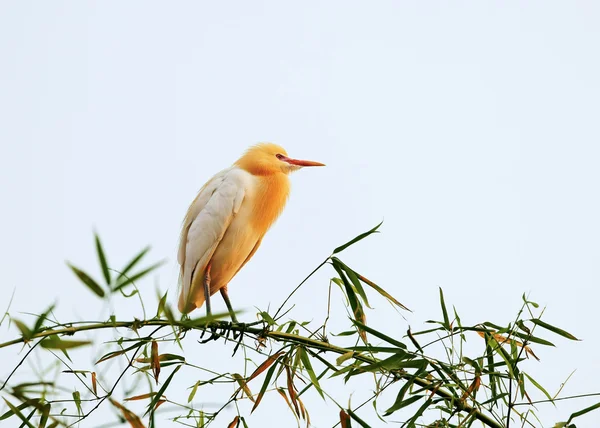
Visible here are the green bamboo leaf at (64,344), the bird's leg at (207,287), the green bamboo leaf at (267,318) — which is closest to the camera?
the green bamboo leaf at (64,344)

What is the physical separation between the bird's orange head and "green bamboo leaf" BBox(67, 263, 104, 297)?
225cm

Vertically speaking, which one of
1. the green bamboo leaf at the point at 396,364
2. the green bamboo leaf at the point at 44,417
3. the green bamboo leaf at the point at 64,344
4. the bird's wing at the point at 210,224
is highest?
the bird's wing at the point at 210,224

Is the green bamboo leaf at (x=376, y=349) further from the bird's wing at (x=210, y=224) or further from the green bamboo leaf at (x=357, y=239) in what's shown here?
the bird's wing at (x=210, y=224)

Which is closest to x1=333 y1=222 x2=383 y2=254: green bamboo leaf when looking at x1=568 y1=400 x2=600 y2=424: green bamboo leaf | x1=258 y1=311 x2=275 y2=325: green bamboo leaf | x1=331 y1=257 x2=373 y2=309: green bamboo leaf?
x1=331 y1=257 x2=373 y2=309: green bamboo leaf

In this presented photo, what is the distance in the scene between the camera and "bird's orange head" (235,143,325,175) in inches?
130

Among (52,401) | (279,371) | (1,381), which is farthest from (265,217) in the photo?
(1,381)

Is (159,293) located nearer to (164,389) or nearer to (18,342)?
(18,342)

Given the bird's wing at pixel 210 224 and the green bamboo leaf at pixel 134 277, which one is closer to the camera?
the green bamboo leaf at pixel 134 277

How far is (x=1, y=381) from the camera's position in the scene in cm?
113

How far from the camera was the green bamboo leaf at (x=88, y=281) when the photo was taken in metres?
1.00

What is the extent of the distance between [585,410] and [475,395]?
221mm

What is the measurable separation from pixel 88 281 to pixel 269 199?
2222 millimetres

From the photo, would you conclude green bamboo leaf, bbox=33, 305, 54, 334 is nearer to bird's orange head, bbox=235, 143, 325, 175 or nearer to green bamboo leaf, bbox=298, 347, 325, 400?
green bamboo leaf, bbox=298, 347, 325, 400

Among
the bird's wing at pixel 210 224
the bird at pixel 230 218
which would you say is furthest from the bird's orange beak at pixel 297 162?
the bird's wing at pixel 210 224
